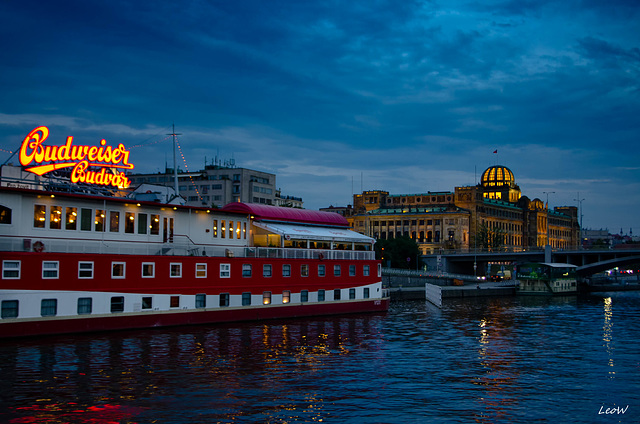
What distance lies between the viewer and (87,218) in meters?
49.1

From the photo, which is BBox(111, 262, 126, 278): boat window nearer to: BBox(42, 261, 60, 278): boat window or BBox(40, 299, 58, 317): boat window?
BBox(42, 261, 60, 278): boat window

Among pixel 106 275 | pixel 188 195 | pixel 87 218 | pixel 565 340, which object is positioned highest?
pixel 188 195

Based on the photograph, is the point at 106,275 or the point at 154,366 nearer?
the point at 154,366

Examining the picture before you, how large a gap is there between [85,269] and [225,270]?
12.5 meters

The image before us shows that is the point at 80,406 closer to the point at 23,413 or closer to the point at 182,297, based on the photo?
the point at 23,413

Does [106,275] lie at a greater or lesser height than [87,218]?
lesser

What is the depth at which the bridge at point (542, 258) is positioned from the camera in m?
139

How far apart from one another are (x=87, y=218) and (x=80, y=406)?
888 inches

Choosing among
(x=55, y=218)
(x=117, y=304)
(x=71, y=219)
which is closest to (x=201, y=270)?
(x=117, y=304)

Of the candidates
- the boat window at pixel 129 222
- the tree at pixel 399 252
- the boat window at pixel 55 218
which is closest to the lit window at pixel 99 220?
the boat window at pixel 129 222

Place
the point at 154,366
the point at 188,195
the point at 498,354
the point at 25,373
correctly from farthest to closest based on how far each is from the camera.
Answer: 1. the point at 188,195
2. the point at 498,354
3. the point at 154,366
4. the point at 25,373

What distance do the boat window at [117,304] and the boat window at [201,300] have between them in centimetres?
689

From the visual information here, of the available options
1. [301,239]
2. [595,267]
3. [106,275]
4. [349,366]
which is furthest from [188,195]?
[349,366]

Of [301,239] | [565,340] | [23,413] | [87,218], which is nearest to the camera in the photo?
[23,413]
